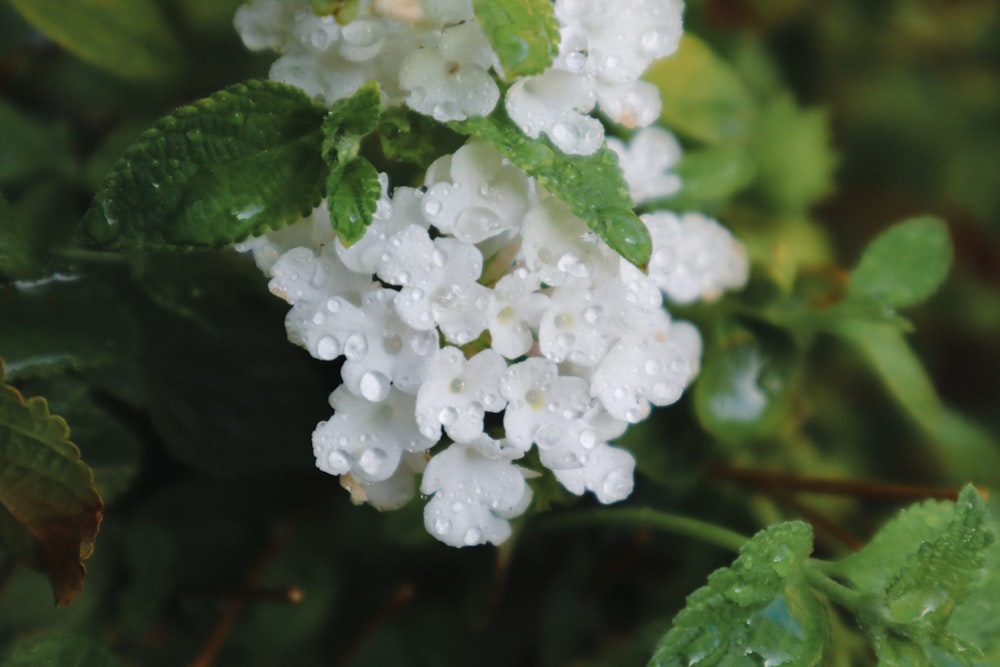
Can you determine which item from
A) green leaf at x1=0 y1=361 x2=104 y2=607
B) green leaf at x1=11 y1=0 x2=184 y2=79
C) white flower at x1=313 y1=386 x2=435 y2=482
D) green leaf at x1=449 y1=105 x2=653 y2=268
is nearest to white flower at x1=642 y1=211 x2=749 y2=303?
green leaf at x1=449 y1=105 x2=653 y2=268

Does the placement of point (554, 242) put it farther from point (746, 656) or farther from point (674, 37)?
point (746, 656)

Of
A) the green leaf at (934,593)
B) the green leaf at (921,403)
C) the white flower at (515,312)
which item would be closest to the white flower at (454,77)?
the white flower at (515,312)

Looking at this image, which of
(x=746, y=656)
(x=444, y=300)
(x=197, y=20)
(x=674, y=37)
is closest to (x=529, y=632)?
(x=746, y=656)

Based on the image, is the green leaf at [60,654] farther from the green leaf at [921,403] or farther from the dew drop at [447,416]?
the green leaf at [921,403]

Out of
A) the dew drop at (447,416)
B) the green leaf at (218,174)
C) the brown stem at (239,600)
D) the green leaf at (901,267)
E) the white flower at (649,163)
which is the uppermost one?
the green leaf at (218,174)

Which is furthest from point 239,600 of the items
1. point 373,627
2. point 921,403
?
point 921,403

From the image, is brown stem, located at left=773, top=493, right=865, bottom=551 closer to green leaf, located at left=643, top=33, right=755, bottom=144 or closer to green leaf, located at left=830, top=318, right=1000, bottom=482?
green leaf, located at left=830, top=318, right=1000, bottom=482

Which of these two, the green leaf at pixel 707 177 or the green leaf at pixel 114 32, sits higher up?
the green leaf at pixel 114 32
